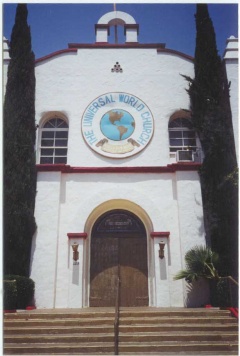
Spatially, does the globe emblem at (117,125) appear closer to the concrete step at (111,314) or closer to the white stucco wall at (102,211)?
the white stucco wall at (102,211)

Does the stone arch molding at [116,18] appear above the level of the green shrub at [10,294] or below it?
above

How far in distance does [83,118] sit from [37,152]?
2237 mm

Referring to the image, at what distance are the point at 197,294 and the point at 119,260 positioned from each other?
2885mm

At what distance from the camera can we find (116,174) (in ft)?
44.9

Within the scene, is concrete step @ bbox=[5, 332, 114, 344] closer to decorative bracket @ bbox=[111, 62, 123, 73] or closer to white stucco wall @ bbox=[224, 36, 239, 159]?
white stucco wall @ bbox=[224, 36, 239, 159]

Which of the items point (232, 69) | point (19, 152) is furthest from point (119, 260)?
point (232, 69)

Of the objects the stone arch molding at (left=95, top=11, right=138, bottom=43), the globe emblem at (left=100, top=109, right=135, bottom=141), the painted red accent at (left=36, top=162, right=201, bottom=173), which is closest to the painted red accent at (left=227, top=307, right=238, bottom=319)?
the painted red accent at (left=36, top=162, right=201, bottom=173)

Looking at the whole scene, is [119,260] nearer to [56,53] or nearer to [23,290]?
[23,290]

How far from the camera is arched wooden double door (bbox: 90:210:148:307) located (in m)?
12.6

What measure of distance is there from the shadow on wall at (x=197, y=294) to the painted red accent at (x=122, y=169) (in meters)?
4.00

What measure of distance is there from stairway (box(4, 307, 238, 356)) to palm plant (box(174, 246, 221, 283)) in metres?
1.37

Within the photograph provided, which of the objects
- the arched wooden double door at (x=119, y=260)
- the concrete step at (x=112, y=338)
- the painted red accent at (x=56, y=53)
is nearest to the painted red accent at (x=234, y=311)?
the concrete step at (x=112, y=338)

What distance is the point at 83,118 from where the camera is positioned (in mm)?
14391

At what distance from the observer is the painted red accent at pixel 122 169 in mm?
13375
